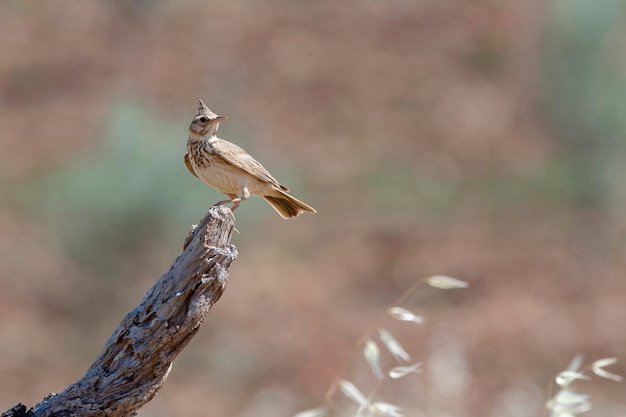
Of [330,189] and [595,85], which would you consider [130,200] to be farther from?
[595,85]

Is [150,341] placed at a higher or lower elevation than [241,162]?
lower

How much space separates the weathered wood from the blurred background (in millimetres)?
3999

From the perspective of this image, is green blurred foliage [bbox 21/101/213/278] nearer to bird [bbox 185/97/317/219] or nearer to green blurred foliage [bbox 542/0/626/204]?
green blurred foliage [bbox 542/0/626/204]

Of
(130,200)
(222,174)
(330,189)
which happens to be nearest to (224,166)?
(222,174)

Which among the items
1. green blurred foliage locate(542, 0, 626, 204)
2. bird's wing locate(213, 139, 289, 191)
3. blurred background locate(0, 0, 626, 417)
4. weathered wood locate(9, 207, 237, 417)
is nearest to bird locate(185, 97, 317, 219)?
bird's wing locate(213, 139, 289, 191)

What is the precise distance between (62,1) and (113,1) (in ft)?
3.30

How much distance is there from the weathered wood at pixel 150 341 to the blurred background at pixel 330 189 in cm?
400

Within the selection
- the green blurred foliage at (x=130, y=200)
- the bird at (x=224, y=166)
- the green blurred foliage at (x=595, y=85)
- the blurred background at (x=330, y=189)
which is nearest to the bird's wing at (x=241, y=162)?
the bird at (x=224, y=166)

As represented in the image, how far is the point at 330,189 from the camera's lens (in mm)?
14406

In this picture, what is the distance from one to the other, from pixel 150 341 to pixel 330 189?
11097 mm

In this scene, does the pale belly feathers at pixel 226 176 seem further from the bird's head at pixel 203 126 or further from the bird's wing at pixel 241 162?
the bird's head at pixel 203 126

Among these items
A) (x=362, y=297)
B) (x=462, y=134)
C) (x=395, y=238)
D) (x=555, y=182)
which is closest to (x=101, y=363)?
(x=362, y=297)

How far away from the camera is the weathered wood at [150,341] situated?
3.37m

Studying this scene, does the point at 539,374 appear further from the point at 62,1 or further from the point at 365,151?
the point at 62,1
